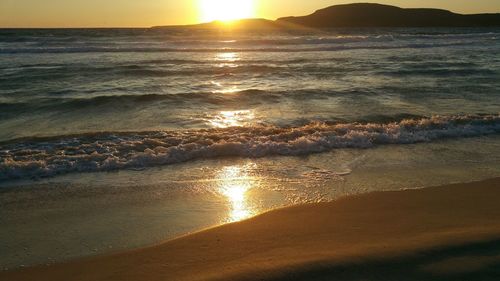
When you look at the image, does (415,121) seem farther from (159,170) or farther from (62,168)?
(62,168)

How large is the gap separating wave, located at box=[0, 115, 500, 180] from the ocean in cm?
3

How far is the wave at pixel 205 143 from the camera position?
7059mm

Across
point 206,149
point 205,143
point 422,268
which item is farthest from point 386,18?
point 422,268

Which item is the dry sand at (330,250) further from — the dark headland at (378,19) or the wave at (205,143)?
the dark headland at (378,19)

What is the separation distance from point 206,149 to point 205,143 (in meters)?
0.44

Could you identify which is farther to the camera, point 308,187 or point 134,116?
point 134,116

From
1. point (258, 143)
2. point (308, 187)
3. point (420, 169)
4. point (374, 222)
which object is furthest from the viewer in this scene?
point (258, 143)

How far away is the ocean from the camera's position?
5.04m

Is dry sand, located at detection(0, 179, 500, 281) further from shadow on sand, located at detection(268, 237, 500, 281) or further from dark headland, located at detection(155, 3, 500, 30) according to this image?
dark headland, located at detection(155, 3, 500, 30)

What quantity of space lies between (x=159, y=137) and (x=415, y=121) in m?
5.18

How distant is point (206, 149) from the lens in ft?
25.1

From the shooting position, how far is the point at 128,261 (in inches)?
156

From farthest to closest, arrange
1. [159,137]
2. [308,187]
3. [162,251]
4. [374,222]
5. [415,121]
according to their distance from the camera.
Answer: [415,121] → [159,137] → [308,187] → [374,222] → [162,251]

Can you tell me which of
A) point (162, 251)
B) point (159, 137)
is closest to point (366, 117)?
point (159, 137)
